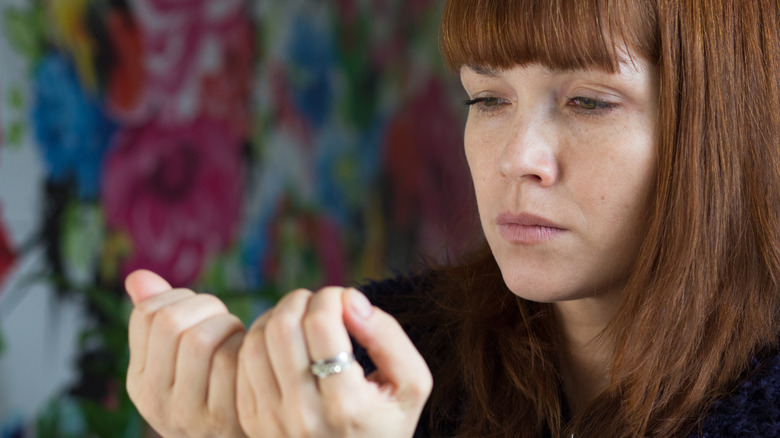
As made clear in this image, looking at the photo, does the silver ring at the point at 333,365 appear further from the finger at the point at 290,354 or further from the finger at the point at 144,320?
the finger at the point at 144,320

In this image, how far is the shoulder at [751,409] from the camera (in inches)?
31.4

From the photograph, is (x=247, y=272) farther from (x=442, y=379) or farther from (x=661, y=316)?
(x=661, y=316)

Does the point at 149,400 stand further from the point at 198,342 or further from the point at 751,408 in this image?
the point at 751,408

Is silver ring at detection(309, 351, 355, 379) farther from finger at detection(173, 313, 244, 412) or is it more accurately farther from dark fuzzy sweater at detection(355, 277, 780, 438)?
dark fuzzy sweater at detection(355, 277, 780, 438)

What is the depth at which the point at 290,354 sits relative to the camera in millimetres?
581

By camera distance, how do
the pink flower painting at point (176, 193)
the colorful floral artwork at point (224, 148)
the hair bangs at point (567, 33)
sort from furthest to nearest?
the pink flower painting at point (176, 193) < the colorful floral artwork at point (224, 148) < the hair bangs at point (567, 33)

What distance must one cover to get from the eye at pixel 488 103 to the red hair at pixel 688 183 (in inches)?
1.9

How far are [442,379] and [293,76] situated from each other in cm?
178

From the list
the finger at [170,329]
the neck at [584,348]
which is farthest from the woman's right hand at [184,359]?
the neck at [584,348]

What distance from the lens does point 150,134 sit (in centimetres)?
226

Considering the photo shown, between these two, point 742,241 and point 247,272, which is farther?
point 247,272

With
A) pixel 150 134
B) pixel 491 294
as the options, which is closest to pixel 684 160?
pixel 491 294

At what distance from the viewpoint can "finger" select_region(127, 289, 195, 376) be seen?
0.65 metres

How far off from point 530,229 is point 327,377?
366mm
